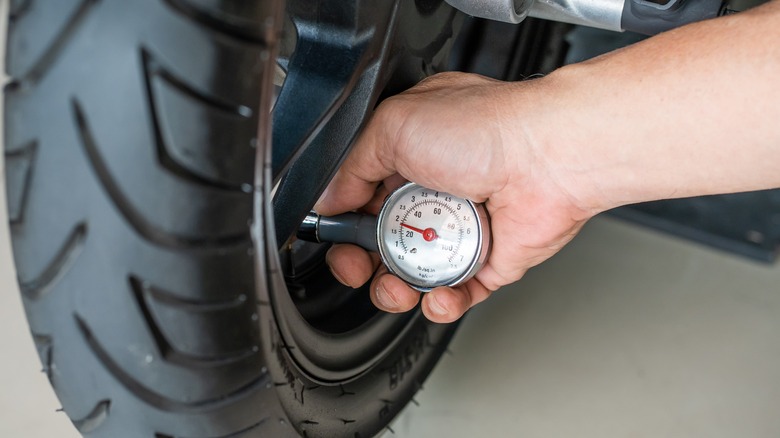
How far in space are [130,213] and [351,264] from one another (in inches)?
21.2

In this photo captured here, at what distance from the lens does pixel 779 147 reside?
0.92 m

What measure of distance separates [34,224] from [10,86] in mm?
116

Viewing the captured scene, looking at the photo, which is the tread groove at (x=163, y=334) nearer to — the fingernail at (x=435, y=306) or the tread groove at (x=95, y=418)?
the tread groove at (x=95, y=418)

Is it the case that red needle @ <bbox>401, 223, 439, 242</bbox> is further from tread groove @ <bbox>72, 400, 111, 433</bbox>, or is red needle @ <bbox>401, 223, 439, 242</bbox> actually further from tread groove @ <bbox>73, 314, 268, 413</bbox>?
tread groove @ <bbox>72, 400, 111, 433</bbox>

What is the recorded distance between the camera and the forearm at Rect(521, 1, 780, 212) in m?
0.91

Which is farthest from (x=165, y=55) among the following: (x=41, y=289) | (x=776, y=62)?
(x=776, y=62)

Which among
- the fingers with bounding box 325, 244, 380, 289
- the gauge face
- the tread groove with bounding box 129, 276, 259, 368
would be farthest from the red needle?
the tread groove with bounding box 129, 276, 259, 368

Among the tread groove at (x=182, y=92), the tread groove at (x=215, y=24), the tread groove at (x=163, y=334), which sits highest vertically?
the tread groove at (x=215, y=24)

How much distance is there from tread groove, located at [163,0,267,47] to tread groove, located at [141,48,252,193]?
43 mm

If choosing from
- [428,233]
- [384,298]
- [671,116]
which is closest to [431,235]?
[428,233]

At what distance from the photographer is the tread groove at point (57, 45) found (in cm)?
68

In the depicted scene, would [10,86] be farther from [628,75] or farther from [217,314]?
[628,75]

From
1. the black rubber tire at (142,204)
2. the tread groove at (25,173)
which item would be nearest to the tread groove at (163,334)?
the black rubber tire at (142,204)

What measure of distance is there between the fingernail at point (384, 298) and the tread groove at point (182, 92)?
Answer: 1.60 ft
